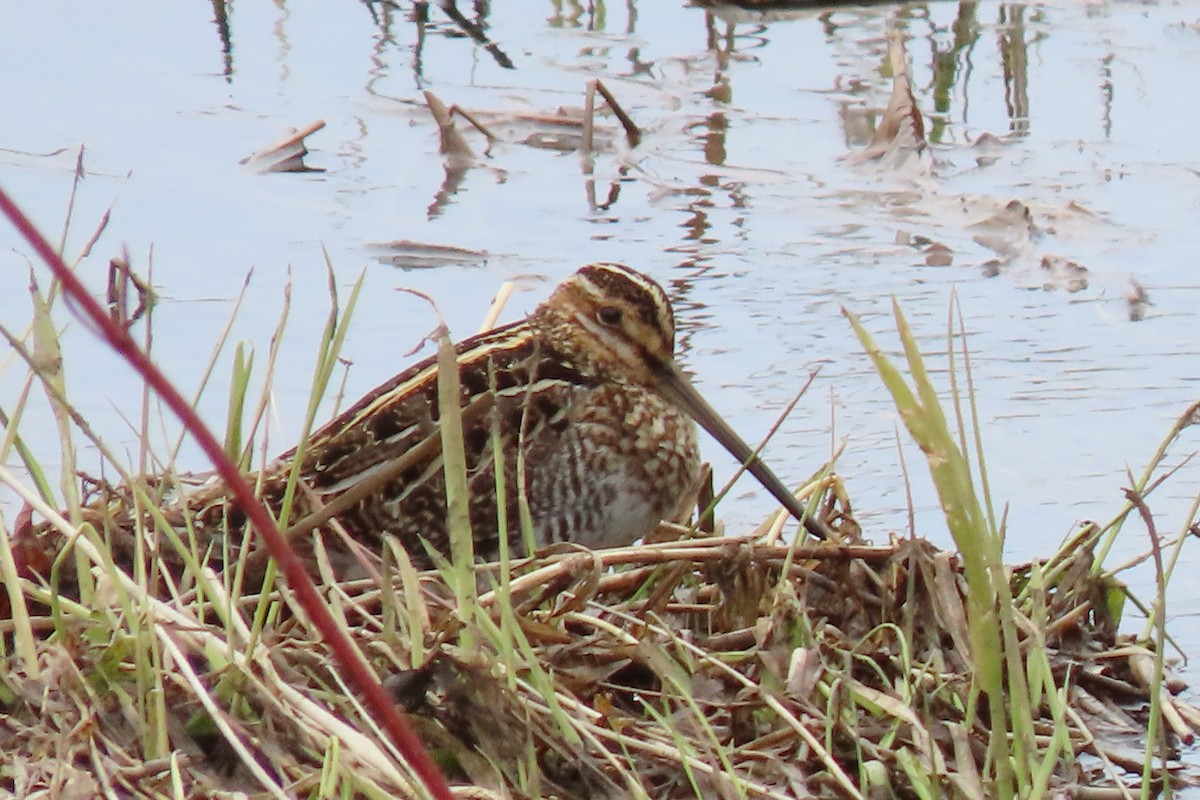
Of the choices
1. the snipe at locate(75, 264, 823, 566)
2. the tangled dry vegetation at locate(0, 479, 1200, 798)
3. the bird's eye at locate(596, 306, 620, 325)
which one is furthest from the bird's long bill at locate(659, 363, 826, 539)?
the tangled dry vegetation at locate(0, 479, 1200, 798)

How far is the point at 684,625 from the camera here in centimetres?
291

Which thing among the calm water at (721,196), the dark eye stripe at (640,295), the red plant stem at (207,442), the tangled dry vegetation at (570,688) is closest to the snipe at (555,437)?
the dark eye stripe at (640,295)

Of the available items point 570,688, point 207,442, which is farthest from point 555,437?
point 207,442

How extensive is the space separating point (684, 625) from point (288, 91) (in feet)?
11.1

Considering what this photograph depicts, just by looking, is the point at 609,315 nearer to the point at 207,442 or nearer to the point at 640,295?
the point at 640,295

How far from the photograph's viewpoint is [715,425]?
12.0ft

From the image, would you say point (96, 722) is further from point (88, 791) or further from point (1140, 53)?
point (1140, 53)

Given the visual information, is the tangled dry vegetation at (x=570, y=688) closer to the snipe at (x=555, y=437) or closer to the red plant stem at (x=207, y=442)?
the snipe at (x=555, y=437)

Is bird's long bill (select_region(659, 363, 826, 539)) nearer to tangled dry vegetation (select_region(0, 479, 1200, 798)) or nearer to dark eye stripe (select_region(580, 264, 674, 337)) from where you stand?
dark eye stripe (select_region(580, 264, 674, 337))

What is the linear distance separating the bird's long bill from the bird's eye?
129 millimetres

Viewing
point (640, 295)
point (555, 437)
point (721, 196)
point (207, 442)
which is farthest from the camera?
point (721, 196)

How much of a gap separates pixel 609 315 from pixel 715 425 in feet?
1.11

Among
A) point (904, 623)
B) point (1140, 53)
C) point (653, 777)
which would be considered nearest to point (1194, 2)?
point (1140, 53)

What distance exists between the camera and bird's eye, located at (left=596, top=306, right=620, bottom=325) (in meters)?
3.84
